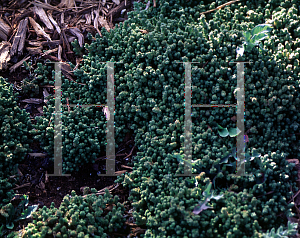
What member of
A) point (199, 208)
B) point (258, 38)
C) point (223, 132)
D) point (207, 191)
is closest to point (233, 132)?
point (223, 132)

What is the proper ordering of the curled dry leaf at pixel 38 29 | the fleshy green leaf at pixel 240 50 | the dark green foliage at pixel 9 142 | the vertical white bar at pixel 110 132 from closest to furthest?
the dark green foliage at pixel 9 142 → the fleshy green leaf at pixel 240 50 → the vertical white bar at pixel 110 132 → the curled dry leaf at pixel 38 29

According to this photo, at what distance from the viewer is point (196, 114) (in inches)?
126

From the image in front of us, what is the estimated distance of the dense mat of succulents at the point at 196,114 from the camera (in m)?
2.78

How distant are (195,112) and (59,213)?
1557 mm

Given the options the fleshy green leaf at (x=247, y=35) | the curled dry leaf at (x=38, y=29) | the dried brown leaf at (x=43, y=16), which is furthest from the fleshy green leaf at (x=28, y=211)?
the fleshy green leaf at (x=247, y=35)

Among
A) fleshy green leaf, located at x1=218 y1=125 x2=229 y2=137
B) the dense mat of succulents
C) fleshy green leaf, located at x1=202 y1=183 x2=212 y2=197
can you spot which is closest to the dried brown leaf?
the dense mat of succulents

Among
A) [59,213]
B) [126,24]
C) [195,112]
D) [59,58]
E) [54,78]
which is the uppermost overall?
[126,24]

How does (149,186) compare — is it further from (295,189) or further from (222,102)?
(295,189)

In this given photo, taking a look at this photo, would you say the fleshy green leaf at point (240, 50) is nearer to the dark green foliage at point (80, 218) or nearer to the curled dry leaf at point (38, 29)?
the dark green foliage at point (80, 218)

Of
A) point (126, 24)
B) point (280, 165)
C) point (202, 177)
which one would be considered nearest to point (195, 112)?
point (202, 177)

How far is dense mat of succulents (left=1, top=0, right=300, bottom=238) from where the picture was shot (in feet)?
9.11

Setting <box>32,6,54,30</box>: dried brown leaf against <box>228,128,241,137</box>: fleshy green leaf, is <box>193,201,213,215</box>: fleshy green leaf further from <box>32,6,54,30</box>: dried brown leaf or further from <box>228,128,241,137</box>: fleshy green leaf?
<box>32,6,54,30</box>: dried brown leaf

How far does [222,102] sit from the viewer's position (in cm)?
322

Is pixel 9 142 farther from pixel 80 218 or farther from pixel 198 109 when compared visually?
pixel 198 109
